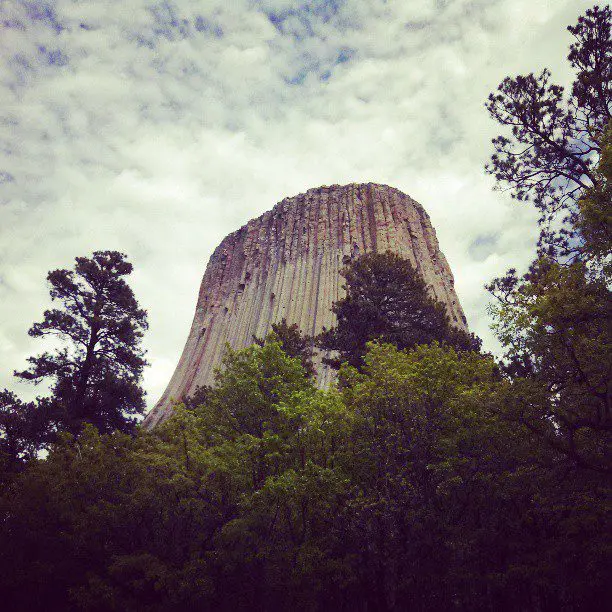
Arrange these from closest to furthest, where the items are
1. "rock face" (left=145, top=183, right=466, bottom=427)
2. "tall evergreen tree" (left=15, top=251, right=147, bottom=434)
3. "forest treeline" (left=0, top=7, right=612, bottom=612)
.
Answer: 1. "forest treeline" (left=0, top=7, right=612, bottom=612)
2. "tall evergreen tree" (left=15, top=251, right=147, bottom=434)
3. "rock face" (left=145, top=183, right=466, bottom=427)

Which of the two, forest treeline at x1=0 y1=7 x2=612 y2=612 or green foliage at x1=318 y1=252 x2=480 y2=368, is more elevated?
green foliage at x1=318 y1=252 x2=480 y2=368

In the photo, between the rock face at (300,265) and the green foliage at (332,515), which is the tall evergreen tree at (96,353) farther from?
the rock face at (300,265)

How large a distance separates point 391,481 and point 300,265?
142ft

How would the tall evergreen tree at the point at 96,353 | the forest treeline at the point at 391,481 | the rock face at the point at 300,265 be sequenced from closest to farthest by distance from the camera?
the forest treeline at the point at 391,481, the tall evergreen tree at the point at 96,353, the rock face at the point at 300,265

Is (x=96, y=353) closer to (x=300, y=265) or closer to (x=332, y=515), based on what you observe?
(x=332, y=515)

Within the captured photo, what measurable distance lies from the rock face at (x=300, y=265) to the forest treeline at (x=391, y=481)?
31.7 metres

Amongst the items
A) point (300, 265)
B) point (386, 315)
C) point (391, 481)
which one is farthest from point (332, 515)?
point (300, 265)

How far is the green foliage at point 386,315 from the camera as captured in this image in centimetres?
2059

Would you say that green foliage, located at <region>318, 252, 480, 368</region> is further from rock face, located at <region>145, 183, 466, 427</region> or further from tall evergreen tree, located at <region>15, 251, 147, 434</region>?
rock face, located at <region>145, 183, 466, 427</region>

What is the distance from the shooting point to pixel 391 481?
31.5 feet

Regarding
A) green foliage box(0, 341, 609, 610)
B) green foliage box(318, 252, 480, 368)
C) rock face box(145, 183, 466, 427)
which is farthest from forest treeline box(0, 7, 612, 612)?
rock face box(145, 183, 466, 427)

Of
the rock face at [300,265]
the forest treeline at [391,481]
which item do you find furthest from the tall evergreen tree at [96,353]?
the rock face at [300,265]

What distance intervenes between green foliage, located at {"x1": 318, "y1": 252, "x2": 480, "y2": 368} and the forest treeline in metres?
7.06

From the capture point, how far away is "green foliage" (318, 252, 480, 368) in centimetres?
2059
